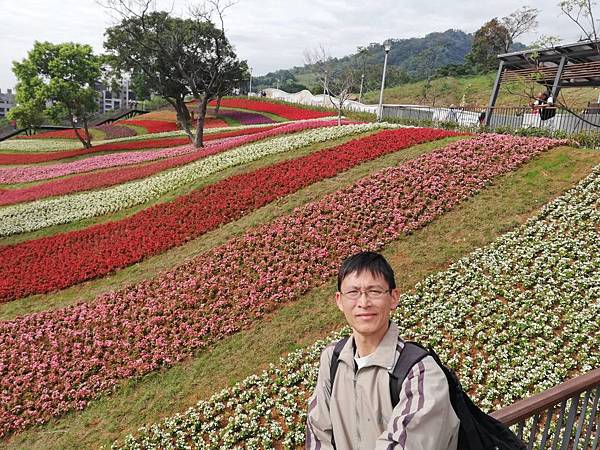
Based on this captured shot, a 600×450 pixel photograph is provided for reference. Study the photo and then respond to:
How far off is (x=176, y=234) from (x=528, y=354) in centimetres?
1061

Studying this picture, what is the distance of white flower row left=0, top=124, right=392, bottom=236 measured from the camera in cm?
1778

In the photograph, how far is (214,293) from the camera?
10.4m

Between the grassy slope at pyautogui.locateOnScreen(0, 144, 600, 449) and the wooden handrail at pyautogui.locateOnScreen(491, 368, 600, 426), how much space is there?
555cm

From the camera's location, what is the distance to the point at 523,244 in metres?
9.36

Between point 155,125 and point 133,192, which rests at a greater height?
point 155,125

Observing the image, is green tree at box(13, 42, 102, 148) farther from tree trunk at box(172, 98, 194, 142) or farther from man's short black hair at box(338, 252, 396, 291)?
man's short black hair at box(338, 252, 396, 291)

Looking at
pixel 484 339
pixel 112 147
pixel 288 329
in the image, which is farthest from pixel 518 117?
pixel 112 147

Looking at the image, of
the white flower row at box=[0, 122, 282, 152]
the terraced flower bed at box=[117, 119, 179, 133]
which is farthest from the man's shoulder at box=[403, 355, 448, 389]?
the terraced flower bed at box=[117, 119, 179, 133]

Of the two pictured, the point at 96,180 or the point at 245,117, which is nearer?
the point at 96,180

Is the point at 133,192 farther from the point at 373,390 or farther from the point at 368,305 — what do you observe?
the point at 373,390

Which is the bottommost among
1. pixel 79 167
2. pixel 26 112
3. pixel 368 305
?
pixel 79 167

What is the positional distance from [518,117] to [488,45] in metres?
61.7

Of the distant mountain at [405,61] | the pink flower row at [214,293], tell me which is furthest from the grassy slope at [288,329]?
the distant mountain at [405,61]

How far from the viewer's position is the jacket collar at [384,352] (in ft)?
7.42
